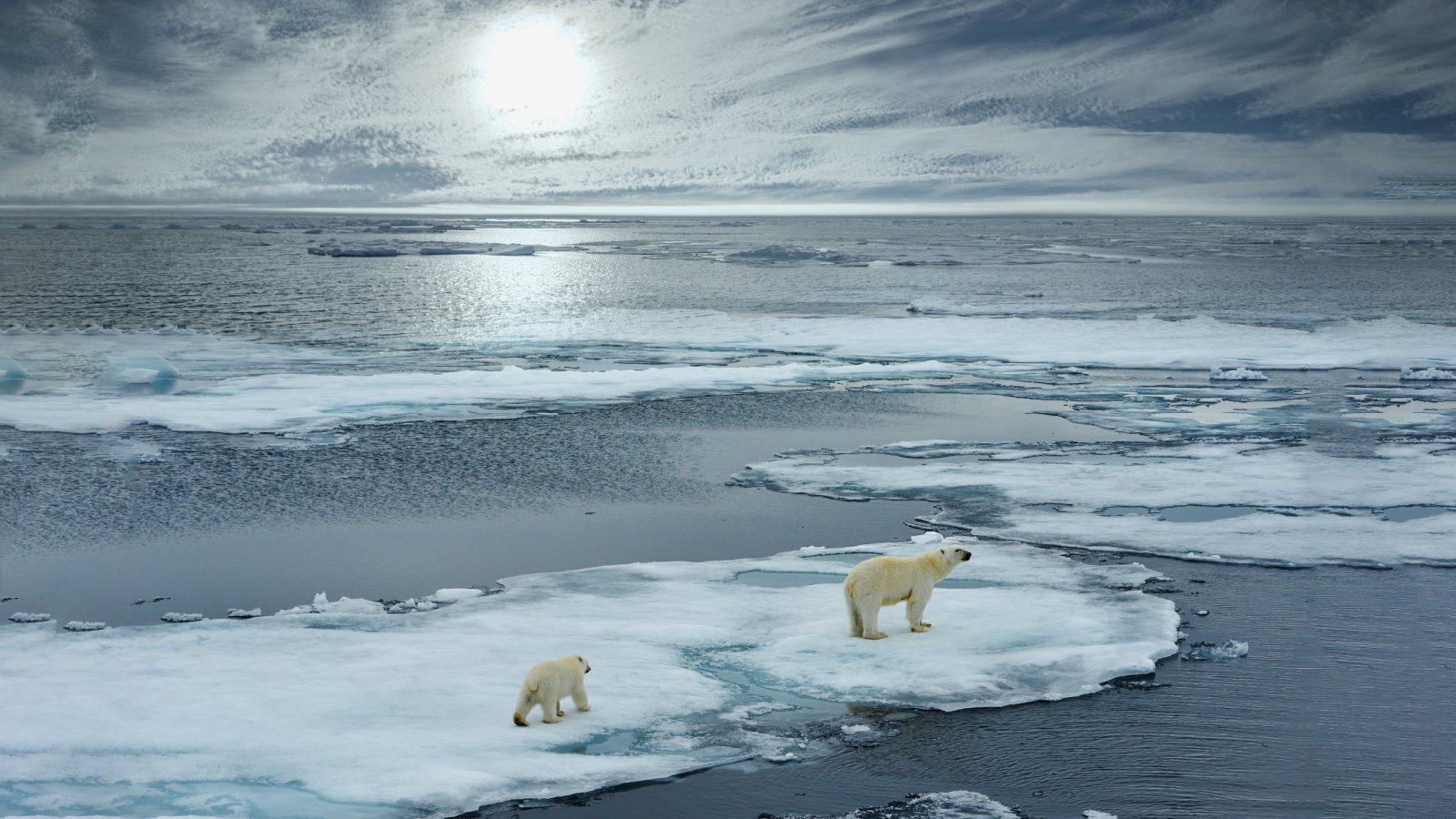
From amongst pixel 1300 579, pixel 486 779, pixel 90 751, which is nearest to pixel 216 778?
pixel 90 751

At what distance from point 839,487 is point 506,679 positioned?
5.80 m

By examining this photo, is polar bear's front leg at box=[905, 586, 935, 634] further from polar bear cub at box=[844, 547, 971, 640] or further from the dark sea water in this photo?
the dark sea water

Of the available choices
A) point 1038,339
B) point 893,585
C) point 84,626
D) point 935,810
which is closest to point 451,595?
point 84,626

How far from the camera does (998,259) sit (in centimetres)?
5953

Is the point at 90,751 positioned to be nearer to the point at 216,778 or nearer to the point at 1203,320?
the point at 216,778

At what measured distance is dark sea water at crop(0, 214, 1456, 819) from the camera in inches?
259

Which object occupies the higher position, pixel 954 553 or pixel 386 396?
pixel 386 396

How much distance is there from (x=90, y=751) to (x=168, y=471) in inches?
303

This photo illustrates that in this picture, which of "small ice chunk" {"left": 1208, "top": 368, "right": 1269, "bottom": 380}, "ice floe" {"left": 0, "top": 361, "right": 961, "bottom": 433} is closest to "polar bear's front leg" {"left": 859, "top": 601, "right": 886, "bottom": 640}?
"ice floe" {"left": 0, "top": 361, "right": 961, "bottom": 433}

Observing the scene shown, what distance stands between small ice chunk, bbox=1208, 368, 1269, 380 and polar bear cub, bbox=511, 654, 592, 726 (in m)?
15.7

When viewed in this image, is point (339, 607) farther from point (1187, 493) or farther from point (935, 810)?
point (1187, 493)

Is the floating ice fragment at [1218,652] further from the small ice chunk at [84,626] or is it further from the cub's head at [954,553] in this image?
the small ice chunk at [84,626]

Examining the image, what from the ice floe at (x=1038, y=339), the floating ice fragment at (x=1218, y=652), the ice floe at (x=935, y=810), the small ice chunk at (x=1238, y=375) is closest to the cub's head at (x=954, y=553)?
the floating ice fragment at (x=1218, y=652)

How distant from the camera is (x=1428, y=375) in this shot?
2011 cm
